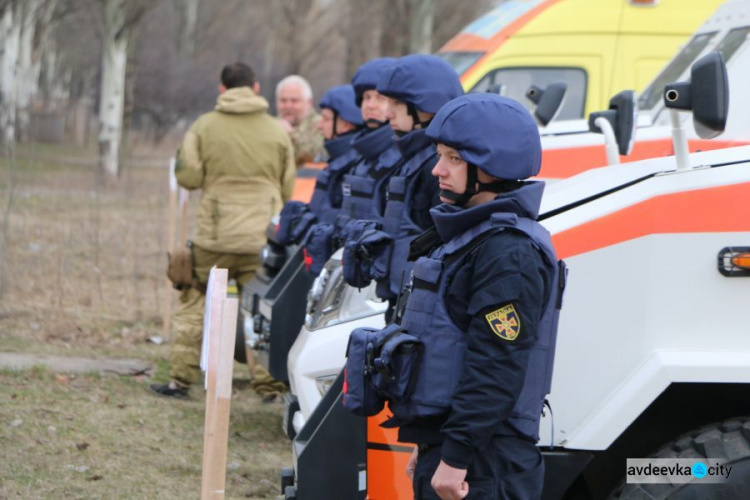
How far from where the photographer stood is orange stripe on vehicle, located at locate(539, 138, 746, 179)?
584 centimetres

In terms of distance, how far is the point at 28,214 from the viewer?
1700cm

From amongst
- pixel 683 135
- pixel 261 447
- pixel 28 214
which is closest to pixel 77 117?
pixel 28 214

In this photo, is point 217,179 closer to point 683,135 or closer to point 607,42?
point 607,42

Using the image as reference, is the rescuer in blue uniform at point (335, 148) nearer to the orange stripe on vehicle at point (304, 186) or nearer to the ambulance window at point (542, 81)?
the orange stripe on vehicle at point (304, 186)

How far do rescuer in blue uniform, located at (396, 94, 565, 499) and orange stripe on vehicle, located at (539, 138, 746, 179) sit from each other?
240 cm

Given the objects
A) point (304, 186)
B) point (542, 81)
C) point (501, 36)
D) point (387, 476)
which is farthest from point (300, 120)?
point (387, 476)

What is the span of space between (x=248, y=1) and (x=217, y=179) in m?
56.2

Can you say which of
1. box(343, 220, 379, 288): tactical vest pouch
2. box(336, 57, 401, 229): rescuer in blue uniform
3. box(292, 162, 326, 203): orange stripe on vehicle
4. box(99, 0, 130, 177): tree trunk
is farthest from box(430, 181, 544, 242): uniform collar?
box(99, 0, 130, 177): tree trunk

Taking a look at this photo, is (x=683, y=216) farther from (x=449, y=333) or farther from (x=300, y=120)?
(x=300, y=120)

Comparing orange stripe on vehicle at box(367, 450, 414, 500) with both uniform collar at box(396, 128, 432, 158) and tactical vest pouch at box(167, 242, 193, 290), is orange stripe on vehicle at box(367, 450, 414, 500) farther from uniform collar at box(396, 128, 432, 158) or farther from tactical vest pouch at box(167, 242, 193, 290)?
tactical vest pouch at box(167, 242, 193, 290)

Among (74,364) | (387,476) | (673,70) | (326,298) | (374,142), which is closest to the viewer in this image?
(387,476)

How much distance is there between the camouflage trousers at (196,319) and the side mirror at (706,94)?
4.49m

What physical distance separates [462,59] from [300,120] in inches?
55.0

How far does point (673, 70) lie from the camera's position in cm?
695
